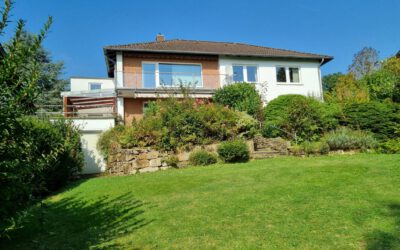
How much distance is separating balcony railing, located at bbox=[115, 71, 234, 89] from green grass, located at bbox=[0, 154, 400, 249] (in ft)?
38.6

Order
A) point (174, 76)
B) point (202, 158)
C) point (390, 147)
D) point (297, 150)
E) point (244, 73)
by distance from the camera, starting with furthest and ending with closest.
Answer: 1. point (244, 73)
2. point (174, 76)
3. point (297, 150)
4. point (390, 147)
5. point (202, 158)

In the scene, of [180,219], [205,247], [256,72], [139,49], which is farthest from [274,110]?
[205,247]

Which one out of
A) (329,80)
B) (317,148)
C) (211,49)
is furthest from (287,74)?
(329,80)

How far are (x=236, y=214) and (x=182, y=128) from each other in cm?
873

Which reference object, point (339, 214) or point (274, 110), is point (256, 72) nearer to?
point (274, 110)

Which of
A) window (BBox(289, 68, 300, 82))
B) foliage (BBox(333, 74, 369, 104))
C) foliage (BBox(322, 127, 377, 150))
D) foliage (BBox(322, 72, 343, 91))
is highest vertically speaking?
foliage (BBox(322, 72, 343, 91))

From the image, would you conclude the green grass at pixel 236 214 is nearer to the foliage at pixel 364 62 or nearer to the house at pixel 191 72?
the house at pixel 191 72

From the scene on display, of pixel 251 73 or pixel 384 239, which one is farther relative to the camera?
pixel 251 73

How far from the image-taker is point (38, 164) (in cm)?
408

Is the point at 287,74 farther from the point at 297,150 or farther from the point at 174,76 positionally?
the point at 297,150

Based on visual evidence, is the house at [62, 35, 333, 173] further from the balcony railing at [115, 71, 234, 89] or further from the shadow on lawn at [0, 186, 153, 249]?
the shadow on lawn at [0, 186, 153, 249]

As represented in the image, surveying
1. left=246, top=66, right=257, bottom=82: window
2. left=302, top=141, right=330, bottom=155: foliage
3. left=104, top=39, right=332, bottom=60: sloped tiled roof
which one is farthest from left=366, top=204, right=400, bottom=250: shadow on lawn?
left=246, top=66, right=257, bottom=82: window

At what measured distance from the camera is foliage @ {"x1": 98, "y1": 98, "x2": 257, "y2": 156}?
1441 cm

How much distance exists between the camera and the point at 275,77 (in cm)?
2409
